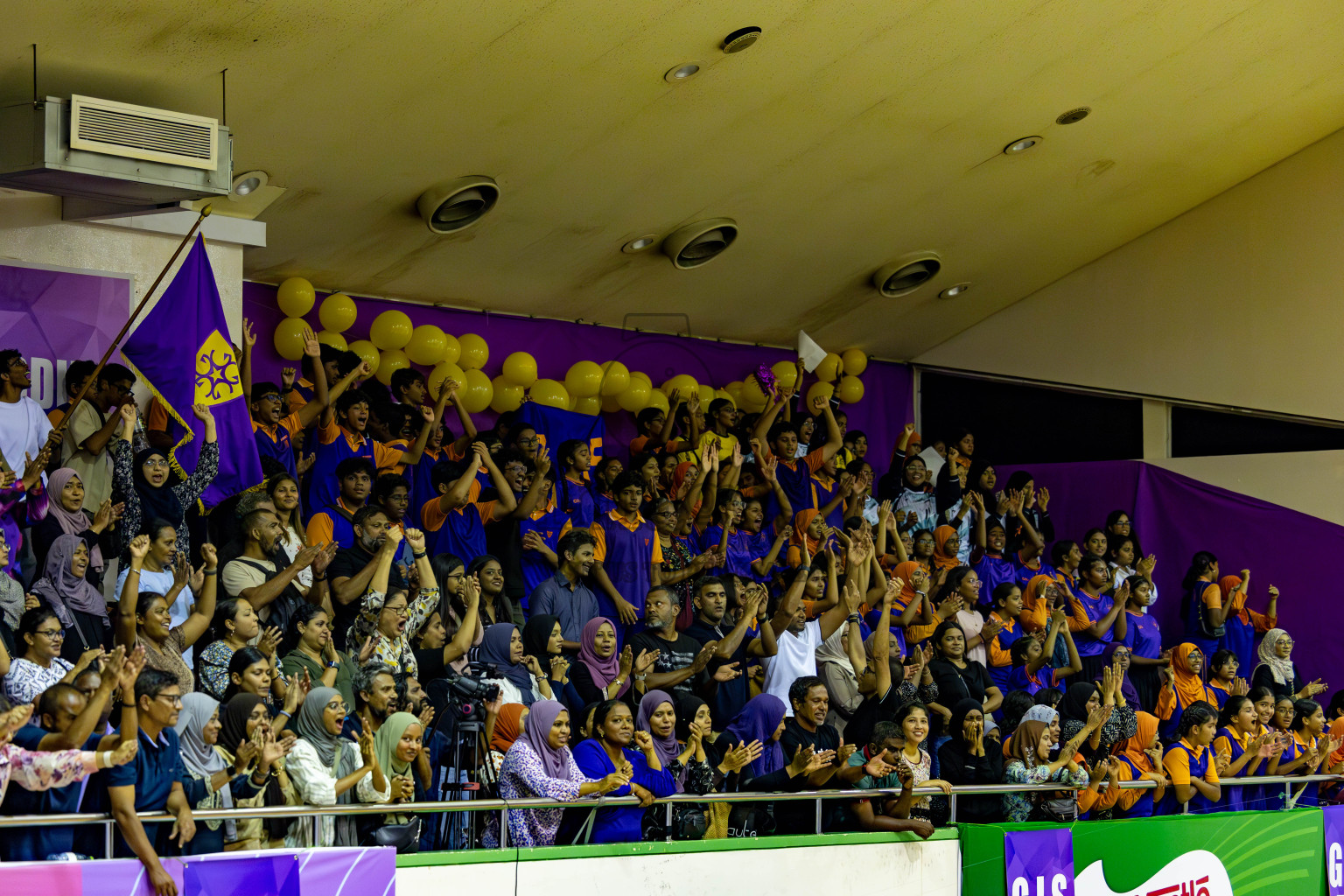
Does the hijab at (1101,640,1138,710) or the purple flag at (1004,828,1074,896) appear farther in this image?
the hijab at (1101,640,1138,710)

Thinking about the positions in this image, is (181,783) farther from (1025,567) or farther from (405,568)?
(1025,567)

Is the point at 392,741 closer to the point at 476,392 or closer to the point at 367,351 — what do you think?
the point at 367,351

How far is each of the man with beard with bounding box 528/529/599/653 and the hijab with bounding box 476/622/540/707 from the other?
82cm

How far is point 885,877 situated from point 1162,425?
645 centimetres

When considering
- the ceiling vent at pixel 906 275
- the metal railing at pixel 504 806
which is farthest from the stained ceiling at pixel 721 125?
the metal railing at pixel 504 806

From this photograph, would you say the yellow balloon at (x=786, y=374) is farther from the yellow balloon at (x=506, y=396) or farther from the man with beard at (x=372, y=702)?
the man with beard at (x=372, y=702)

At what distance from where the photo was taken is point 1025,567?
10.9 m

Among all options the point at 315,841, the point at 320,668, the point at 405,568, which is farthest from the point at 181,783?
the point at 405,568

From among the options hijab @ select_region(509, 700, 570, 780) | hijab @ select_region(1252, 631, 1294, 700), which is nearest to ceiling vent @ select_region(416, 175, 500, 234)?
hijab @ select_region(509, 700, 570, 780)

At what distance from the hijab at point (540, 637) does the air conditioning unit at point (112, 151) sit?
91.5 inches

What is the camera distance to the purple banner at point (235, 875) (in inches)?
193

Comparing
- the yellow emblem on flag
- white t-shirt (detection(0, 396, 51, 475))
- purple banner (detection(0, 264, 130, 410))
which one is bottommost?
white t-shirt (detection(0, 396, 51, 475))

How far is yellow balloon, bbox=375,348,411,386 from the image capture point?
9562mm

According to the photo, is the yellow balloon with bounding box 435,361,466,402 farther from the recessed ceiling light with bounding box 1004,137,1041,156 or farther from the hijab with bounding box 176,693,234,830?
the hijab with bounding box 176,693,234,830
